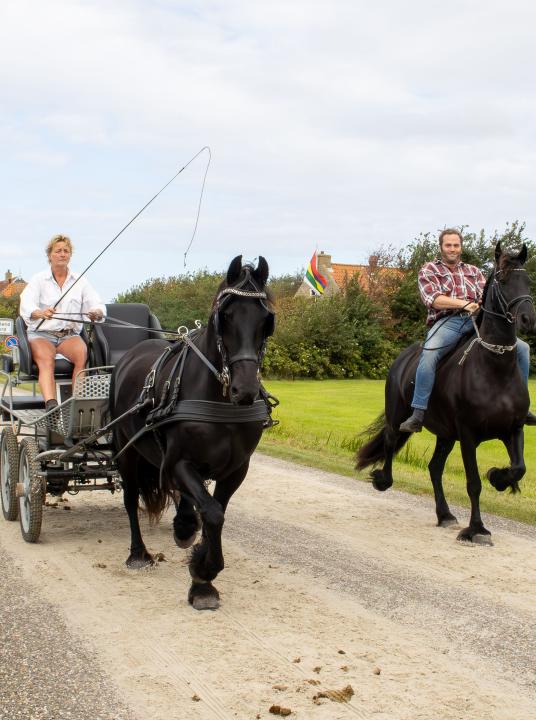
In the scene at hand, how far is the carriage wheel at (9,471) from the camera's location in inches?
314

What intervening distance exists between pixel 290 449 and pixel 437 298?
5.90 meters

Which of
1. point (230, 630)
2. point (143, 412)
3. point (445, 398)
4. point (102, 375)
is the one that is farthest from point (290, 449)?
point (230, 630)

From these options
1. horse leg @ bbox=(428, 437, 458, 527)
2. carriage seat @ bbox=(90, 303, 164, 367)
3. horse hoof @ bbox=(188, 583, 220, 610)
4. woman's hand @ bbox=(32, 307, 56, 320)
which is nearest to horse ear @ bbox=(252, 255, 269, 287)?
horse hoof @ bbox=(188, 583, 220, 610)

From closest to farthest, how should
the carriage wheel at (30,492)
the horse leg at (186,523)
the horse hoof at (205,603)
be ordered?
the horse hoof at (205,603) → the horse leg at (186,523) → the carriage wheel at (30,492)

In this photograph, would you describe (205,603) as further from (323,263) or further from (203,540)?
(323,263)

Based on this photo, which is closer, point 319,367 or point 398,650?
point 398,650

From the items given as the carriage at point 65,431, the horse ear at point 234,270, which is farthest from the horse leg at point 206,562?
the carriage at point 65,431

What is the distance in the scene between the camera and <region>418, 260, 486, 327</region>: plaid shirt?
8508 mm

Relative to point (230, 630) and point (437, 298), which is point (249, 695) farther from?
point (437, 298)

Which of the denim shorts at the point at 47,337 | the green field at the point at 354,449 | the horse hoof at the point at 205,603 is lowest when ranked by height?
the green field at the point at 354,449

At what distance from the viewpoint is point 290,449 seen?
45.2ft

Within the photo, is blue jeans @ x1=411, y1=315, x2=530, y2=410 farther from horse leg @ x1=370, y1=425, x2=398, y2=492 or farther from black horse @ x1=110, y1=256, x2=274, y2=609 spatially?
black horse @ x1=110, y1=256, x2=274, y2=609

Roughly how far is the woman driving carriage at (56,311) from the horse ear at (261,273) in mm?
2904

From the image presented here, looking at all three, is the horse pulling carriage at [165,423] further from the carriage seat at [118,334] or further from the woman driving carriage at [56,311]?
the woman driving carriage at [56,311]
